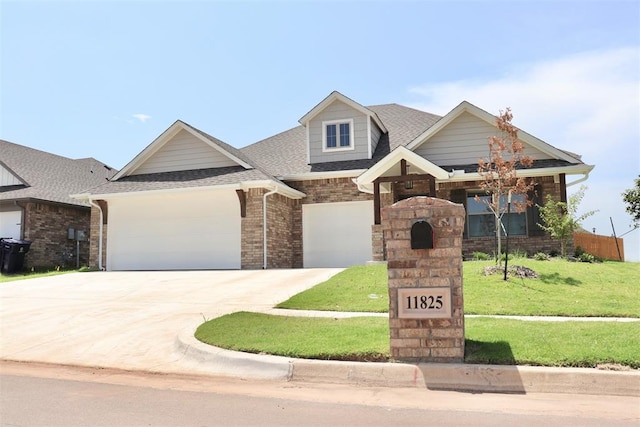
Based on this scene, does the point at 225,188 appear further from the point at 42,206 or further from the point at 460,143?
the point at 42,206

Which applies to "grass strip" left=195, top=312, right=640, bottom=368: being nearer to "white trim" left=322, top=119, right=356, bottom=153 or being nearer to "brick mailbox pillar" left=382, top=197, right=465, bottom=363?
"brick mailbox pillar" left=382, top=197, right=465, bottom=363

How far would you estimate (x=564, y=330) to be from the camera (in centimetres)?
745

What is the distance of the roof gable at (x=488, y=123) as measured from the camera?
57.7 feet

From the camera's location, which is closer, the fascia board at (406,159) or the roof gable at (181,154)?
the fascia board at (406,159)

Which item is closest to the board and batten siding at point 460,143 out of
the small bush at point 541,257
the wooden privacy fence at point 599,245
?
the small bush at point 541,257

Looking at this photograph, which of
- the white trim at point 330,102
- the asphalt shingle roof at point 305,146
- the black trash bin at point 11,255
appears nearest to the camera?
the white trim at point 330,102

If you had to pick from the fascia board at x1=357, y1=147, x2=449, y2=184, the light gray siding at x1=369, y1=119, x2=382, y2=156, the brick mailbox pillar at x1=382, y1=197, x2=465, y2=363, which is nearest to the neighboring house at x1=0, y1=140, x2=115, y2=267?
the light gray siding at x1=369, y1=119, x2=382, y2=156

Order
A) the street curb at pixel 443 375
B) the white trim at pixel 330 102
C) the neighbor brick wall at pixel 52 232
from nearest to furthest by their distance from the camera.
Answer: the street curb at pixel 443 375 → the white trim at pixel 330 102 → the neighbor brick wall at pixel 52 232

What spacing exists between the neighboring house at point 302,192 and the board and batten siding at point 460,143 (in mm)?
34

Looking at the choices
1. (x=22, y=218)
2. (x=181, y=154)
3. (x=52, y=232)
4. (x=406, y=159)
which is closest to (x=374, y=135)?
(x=406, y=159)

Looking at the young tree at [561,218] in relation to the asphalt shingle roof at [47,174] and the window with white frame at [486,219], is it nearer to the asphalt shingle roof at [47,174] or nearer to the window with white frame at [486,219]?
the window with white frame at [486,219]

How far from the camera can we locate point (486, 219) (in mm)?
18016

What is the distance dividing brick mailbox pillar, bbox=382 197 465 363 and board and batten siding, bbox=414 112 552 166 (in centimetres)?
1264

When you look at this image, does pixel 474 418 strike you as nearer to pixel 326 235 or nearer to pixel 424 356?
pixel 424 356
